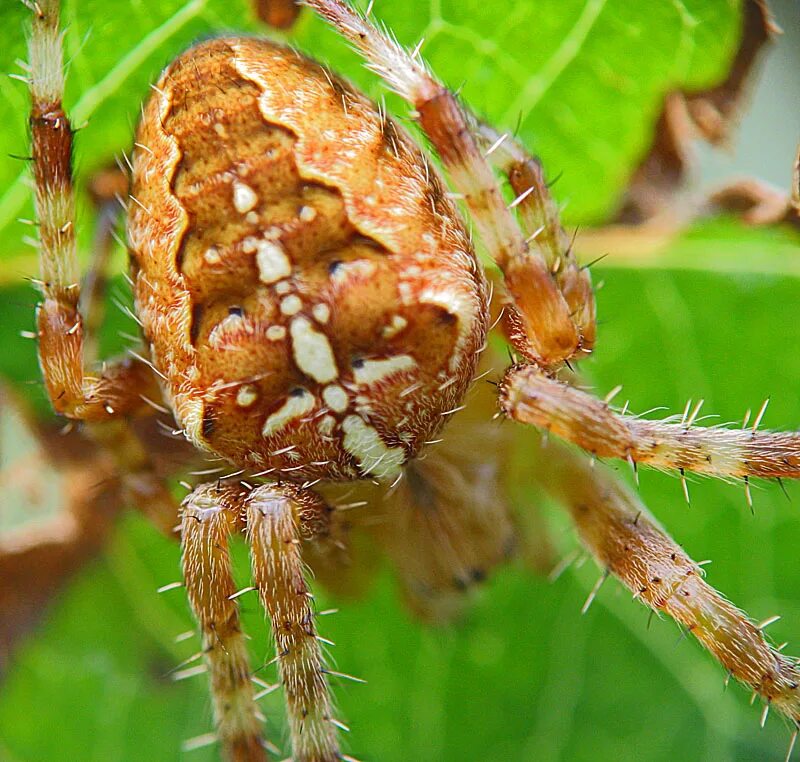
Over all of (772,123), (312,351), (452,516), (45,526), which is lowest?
(45,526)

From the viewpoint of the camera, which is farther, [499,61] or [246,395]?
[499,61]

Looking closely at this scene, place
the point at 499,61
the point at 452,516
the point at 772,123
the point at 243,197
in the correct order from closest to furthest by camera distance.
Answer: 1. the point at 243,197
2. the point at 499,61
3. the point at 452,516
4. the point at 772,123

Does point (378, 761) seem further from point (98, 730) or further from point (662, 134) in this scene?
point (662, 134)

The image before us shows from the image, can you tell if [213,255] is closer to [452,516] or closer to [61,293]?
[61,293]

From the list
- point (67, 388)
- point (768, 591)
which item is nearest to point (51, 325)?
point (67, 388)

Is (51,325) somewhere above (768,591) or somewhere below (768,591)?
above

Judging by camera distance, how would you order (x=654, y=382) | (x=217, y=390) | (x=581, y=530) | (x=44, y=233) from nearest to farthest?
(x=217, y=390) → (x=44, y=233) → (x=581, y=530) → (x=654, y=382)

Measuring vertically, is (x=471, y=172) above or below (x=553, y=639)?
above

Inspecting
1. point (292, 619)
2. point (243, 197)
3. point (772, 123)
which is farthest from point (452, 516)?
point (772, 123)
